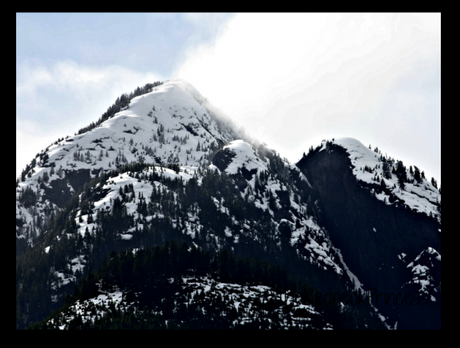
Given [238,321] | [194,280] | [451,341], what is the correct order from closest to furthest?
1. [451,341]
2. [238,321]
3. [194,280]

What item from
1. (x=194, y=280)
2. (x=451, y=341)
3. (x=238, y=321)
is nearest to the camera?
(x=451, y=341)

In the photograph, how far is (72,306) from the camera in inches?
6811

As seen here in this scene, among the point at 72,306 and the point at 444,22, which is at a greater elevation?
the point at 444,22

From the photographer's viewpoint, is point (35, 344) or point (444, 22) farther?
point (444, 22)

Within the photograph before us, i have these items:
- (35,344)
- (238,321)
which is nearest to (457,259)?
(35,344)

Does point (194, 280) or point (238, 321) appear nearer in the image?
point (238, 321)
